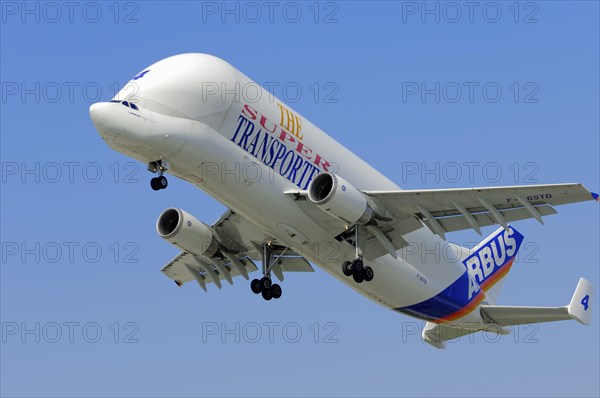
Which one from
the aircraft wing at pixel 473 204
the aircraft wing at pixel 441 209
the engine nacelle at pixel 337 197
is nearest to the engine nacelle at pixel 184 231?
the aircraft wing at pixel 441 209

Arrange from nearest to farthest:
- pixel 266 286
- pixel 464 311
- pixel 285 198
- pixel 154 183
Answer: pixel 154 183, pixel 285 198, pixel 266 286, pixel 464 311

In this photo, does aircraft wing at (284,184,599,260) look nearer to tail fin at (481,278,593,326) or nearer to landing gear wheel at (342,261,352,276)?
landing gear wheel at (342,261,352,276)

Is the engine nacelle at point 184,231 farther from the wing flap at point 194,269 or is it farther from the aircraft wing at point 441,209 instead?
the aircraft wing at point 441,209

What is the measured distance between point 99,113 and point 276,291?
10.9 meters

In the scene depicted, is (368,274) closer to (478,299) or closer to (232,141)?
(232,141)

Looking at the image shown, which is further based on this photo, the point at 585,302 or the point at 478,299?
the point at 478,299

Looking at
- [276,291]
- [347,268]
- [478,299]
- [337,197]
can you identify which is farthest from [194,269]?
[478,299]

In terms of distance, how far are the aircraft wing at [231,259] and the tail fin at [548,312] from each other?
781cm

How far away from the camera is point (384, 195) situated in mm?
39438

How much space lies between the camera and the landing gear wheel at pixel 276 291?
4284 cm

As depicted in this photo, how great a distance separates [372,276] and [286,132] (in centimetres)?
585

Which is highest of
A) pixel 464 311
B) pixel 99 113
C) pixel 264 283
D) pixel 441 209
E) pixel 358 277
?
pixel 99 113

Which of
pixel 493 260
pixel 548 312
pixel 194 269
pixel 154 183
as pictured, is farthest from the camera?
pixel 493 260

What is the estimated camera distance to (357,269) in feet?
129
